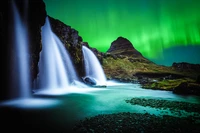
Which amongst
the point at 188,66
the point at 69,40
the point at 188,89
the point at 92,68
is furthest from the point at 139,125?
the point at 188,66

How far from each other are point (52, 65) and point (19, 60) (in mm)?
18051

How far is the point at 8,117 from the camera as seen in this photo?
15000 mm

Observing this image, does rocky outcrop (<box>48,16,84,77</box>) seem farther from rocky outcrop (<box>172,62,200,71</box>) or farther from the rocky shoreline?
rocky outcrop (<box>172,62,200,71</box>)

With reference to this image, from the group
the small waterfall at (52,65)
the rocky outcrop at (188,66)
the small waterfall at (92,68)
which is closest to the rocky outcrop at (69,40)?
the small waterfall at (52,65)

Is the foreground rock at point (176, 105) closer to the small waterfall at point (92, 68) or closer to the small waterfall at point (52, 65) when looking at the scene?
the small waterfall at point (52, 65)

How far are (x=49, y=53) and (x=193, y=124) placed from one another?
41.7 metres

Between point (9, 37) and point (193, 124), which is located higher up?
point (9, 37)

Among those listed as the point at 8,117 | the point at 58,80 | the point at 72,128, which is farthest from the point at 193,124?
the point at 58,80

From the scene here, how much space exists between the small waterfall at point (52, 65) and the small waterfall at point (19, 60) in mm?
12435

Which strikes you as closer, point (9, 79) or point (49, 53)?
point (9, 79)

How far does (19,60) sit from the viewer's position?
2616 cm

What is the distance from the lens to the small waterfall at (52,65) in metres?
41.7

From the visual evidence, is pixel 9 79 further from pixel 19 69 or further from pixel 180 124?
pixel 180 124

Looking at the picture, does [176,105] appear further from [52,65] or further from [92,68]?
[92,68]
